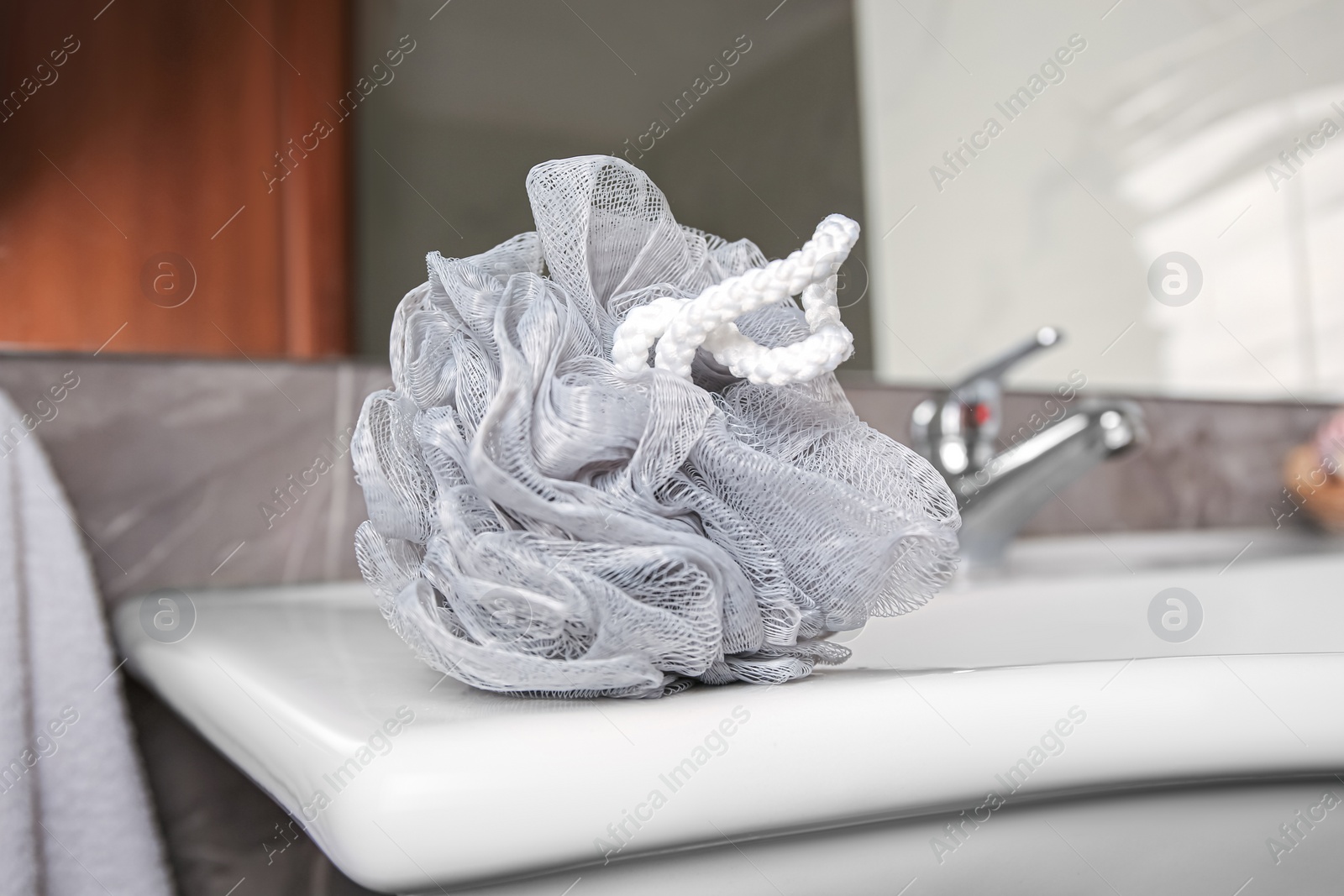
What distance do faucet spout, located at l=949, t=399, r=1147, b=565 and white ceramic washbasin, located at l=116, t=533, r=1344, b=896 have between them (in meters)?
0.46

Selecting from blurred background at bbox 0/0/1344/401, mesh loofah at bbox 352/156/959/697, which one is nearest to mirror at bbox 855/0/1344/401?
blurred background at bbox 0/0/1344/401

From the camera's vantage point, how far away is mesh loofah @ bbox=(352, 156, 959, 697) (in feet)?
0.84

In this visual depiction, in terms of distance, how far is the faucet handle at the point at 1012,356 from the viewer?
72 centimetres

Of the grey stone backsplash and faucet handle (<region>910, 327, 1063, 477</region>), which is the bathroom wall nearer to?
the grey stone backsplash

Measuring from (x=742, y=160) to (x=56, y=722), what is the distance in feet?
2.03

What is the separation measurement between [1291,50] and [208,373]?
125 centimetres

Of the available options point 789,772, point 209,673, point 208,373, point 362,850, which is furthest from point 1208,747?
point 208,373

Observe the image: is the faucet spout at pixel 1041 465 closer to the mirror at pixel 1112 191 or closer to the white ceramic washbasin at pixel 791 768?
the mirror at pixel 1112 191

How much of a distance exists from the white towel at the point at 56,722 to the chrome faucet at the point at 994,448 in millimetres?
591

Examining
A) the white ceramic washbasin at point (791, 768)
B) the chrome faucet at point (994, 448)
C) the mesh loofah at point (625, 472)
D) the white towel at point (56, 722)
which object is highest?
the mesh loofah at point (625, 472)

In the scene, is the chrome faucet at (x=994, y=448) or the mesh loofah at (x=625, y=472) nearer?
the mesh loofah at (x=625, y=472)

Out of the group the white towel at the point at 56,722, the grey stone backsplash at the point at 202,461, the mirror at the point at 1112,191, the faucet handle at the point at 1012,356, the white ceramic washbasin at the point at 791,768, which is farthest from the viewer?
the mirror at the point at 1112,191

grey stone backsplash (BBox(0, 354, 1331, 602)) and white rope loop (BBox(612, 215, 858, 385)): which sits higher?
white rope loop (BBox(612, 215, 858, 385))

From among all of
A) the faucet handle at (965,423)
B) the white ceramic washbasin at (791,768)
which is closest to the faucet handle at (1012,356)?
the faucet handle at (965,423)
